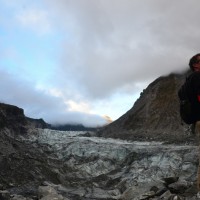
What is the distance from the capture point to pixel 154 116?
302 ft

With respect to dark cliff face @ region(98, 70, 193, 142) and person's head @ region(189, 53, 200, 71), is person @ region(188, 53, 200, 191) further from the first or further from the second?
dark cliff face @ region(98, 70, 193, 142)

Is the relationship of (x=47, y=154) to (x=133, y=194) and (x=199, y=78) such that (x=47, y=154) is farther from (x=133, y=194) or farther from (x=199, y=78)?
(x=199, y=78)

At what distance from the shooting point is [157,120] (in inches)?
3536

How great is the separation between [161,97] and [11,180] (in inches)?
2812

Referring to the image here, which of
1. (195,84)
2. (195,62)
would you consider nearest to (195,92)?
(195,84)

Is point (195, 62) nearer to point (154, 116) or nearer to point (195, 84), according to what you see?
point (195, 84)

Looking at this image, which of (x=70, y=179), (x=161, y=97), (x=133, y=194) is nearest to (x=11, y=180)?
(x=70, y=179)

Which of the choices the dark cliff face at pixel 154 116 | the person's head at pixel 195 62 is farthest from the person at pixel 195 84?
the dark cliff face at pixel 154 116

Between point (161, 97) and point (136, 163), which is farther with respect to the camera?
point (161, 97)

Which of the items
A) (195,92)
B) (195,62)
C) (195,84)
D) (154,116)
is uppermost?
(154,116)

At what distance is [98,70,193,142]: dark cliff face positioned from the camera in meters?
84.1

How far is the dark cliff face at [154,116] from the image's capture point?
8406 centimetres

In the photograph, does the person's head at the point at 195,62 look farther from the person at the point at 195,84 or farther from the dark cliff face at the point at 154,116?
the dark cliff face at the point at 154,116

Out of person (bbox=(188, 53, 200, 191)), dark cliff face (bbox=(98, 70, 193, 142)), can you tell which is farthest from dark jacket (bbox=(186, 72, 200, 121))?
dark cliff face (bbox=(98, 70, 193, 142))
